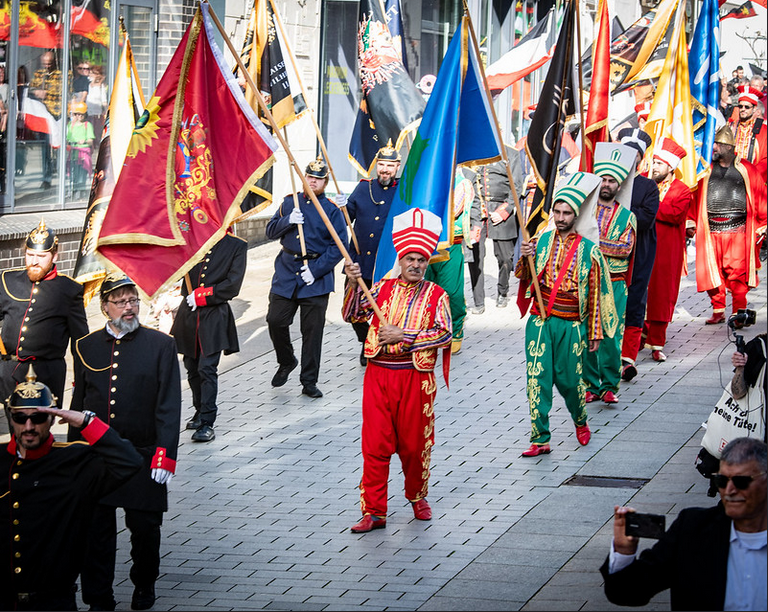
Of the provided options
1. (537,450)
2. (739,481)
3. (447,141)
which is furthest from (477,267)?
(739,481)

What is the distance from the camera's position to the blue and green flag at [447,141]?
30.0 feet

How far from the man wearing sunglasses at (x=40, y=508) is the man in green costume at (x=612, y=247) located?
20.1 ft

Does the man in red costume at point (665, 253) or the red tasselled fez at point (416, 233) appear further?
the man in red costume at point (665, 253)

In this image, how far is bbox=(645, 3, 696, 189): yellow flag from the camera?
14.1 meters

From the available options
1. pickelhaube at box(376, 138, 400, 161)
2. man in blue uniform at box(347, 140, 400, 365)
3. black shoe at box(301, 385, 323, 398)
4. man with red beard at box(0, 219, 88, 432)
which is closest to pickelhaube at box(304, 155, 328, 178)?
pickelhaube at box(376, 138, 400, 161)

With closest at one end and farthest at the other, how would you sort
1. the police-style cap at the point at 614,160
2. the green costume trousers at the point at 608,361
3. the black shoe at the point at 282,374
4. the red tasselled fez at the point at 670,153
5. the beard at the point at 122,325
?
the beard at the point at 122,325, the green costume trousers at the point at 608,361, the police-style cap at the point at 614,160, the black shoe at the point at 282,374, the red tasselled fez at the point at 670,153

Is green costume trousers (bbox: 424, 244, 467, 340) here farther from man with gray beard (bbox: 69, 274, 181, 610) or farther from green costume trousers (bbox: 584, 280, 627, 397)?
man with gray beard (bbox: 69, 274, 181, 610)

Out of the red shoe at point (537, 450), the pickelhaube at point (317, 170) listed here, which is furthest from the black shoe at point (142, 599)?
the pickelhaube at point (317, 170)

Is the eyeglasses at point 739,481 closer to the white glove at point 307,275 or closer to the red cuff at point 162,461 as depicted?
the red cuff at point 162,461

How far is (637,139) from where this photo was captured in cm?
1339

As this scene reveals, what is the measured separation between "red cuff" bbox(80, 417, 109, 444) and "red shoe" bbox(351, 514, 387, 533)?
7.66ft

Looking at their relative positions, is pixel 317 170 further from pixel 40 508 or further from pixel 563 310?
pixel 40 508

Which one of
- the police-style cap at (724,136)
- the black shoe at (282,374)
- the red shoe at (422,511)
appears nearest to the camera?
the red shoe at (422,511)

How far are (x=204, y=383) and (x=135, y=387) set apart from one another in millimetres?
3373
